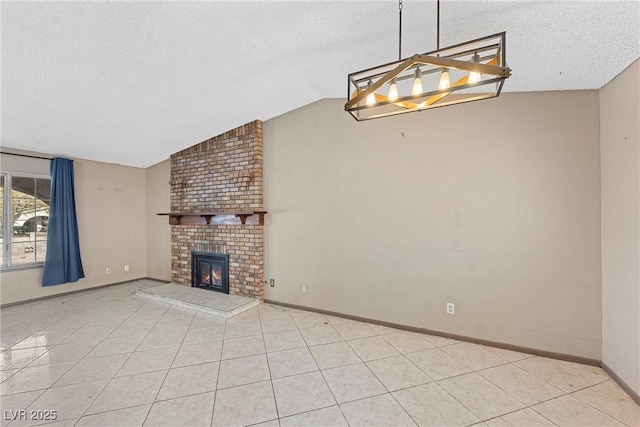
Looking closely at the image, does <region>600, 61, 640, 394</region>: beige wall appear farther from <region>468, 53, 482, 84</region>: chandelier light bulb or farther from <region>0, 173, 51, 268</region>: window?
<region>0, 173, 51, 268</region>: window

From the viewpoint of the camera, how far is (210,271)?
4531mm

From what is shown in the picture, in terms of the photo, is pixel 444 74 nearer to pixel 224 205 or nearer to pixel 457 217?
pixel 457 217

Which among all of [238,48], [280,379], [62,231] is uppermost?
[238,48]

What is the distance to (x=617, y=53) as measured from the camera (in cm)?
189

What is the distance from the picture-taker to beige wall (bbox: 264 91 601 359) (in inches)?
95.8

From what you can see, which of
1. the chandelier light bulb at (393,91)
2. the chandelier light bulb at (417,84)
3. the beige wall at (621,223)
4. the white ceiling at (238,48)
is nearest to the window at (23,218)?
the white ceiling at (238,48)

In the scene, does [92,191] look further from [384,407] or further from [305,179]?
[384,407]

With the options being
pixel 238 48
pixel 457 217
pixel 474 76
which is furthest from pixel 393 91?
pixel 457 217

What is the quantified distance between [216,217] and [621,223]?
478 cm

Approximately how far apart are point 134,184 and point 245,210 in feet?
9.72

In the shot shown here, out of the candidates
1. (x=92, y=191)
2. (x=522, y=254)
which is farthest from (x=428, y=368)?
(x=92, y=191)

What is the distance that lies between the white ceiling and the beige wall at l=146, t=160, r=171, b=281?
1.93 meters

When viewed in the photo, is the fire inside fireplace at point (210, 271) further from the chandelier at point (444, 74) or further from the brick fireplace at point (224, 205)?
the chandelier at point (444, 74)

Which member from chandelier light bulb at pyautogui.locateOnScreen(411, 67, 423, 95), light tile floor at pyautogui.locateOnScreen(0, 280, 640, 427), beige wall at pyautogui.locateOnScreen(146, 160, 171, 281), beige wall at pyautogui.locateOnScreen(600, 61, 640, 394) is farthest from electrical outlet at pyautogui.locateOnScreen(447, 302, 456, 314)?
beige wall at pyautogui.locateOnScreen(146, 160, 171, 281)
